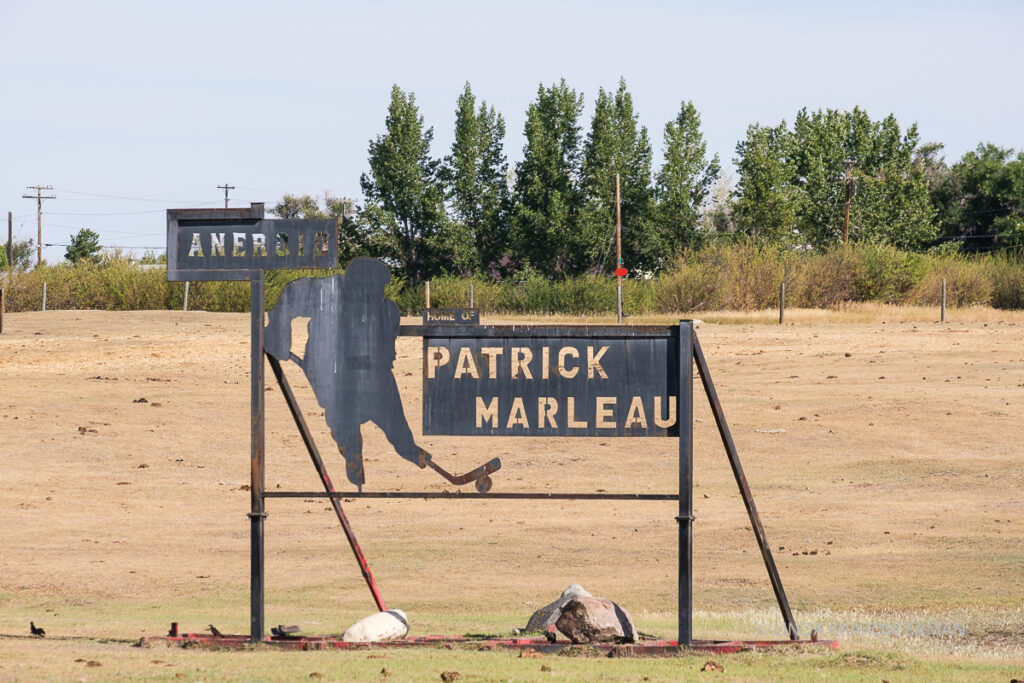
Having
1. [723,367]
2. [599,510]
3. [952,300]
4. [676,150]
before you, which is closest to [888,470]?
[599,510]

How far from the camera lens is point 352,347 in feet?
25.1

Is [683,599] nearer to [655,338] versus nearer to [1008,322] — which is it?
[655,338]

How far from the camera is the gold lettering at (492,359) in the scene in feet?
24.9

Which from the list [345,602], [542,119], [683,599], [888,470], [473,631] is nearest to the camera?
[683,599]

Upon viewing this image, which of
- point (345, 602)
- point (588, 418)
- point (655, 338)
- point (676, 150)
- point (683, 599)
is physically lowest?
point (345, 602)

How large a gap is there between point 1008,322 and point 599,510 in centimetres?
3067

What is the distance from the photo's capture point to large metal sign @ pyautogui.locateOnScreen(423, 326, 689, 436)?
7.55m

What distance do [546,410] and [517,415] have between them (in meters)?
0.17

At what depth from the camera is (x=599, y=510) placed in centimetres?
1479

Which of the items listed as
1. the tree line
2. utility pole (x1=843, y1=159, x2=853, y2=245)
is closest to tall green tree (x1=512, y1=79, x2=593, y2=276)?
the tree line

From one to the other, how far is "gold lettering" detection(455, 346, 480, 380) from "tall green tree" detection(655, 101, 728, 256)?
210ft

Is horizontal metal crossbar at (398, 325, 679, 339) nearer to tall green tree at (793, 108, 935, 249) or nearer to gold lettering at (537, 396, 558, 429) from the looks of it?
gold lettering at (537, 396, 558, 429)

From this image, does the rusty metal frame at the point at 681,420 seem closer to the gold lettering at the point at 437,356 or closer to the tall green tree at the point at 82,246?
the gold lettering at the point at 437,356

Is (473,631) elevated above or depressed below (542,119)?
below
